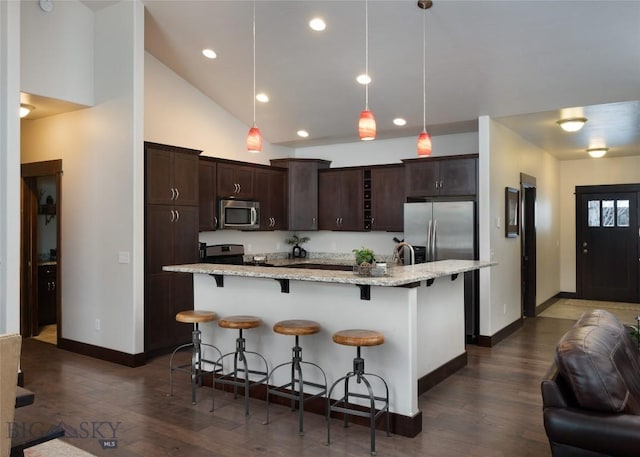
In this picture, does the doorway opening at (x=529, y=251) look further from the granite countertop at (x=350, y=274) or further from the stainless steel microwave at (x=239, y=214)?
the stainless steel microwave at (x=239, y=214)

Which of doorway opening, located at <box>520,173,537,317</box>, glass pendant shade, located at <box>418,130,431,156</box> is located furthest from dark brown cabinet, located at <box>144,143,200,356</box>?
doorway opening, located at <box>520,173,537,317</box>

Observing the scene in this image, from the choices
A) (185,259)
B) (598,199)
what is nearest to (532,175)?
(598,199)

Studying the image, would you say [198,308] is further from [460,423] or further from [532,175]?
[532,175]

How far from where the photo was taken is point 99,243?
5395 mm

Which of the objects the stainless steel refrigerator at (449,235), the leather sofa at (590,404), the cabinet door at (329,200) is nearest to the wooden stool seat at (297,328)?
the leather sofa at (590,404)

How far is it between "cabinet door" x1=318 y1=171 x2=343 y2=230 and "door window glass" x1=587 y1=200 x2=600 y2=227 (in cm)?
524

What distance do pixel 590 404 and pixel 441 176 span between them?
4.36m

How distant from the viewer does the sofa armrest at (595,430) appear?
86.0 inches

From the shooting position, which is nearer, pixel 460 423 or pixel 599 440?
pixel 599 440

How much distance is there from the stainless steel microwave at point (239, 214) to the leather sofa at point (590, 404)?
484 cm

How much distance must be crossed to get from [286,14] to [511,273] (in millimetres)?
4489

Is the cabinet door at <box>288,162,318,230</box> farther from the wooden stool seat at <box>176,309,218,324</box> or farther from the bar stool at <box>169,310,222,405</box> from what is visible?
the wooden stool seat at <box>176,309,218,324</box>

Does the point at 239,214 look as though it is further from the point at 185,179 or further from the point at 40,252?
the point at 40,252

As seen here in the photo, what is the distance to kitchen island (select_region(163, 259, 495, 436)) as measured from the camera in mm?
3428
